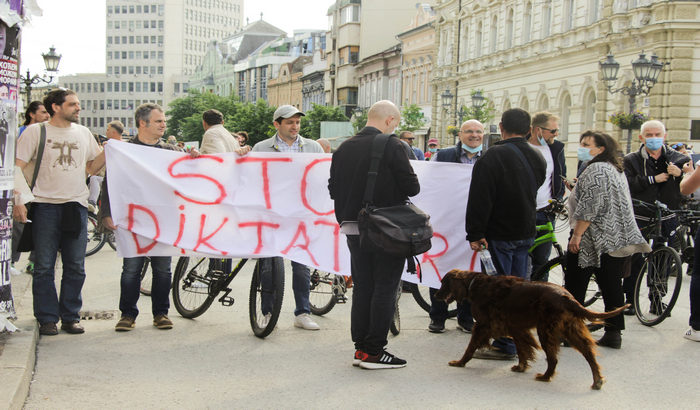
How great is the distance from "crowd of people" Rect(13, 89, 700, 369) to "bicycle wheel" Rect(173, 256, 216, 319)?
505 mm

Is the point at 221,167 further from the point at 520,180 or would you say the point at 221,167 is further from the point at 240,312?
the point at 520,180

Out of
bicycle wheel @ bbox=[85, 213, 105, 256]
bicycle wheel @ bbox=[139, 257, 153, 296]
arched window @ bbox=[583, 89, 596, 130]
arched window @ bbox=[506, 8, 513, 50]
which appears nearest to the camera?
bicycle wheel @ bbox=[139, 257, 153, 296]

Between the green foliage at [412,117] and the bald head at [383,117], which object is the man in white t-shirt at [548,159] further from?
the green foliage at [412,117]

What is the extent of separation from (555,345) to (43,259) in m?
4.16

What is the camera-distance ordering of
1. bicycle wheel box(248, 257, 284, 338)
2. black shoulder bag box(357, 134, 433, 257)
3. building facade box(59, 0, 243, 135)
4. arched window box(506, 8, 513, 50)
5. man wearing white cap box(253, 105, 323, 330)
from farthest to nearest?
building facade box(59, 0, 243, 135)
arched window box(506, 8, 513, 50)
man wearing white cap box(253, 105, 323, 330)
bicycle wheel box(248, 257, 284, 338)
black shoulder bag box(357, 134, 433, 257)

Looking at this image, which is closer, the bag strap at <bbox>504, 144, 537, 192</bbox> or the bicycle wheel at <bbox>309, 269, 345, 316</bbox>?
the bag strap at <bbox>504, 144, 537, 192</bbox>

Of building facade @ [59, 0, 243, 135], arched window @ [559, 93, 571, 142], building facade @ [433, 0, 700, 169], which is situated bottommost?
arched window @ [559, 93, 571, 142]

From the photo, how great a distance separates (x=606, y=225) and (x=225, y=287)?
3.46 m

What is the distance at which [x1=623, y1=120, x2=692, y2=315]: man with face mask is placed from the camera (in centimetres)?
923

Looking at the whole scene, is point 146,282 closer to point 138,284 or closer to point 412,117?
point 138,284

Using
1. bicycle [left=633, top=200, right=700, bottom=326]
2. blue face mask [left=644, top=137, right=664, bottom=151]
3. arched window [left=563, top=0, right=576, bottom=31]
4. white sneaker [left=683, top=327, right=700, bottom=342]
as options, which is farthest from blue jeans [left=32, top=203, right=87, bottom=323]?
arched window [left=563, top=0, right=576, bottom=31]

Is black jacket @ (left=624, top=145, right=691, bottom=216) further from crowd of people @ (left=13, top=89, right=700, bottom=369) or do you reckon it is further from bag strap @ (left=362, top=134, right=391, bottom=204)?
bag strap @ (left=362, top=134, right=391, bottom=204)

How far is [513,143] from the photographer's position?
6.96 meters

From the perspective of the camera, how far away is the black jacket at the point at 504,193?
22.5ft
